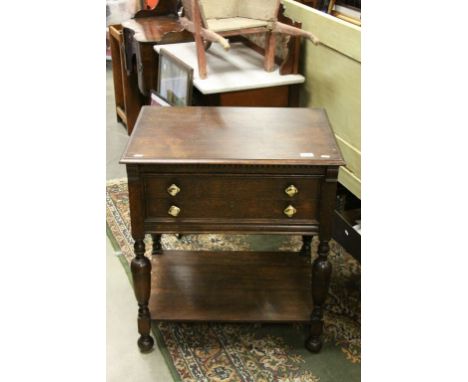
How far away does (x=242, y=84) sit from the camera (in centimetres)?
214

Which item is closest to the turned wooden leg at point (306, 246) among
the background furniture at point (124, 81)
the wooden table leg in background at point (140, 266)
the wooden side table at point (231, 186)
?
the wooden side table at point (231, 186)

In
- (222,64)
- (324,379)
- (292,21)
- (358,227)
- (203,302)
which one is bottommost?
(324,379)

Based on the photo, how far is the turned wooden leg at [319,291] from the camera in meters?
1.61

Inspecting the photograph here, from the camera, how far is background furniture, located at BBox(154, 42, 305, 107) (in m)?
2.15

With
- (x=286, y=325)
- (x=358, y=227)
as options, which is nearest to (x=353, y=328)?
(x=286, y=325)

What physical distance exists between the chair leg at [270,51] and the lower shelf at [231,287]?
794mm

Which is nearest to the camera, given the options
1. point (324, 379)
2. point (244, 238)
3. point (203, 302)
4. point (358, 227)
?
point (324, 379)

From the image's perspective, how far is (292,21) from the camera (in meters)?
2.20

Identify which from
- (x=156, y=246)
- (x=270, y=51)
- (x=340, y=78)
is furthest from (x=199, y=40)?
(x=156, y=246)

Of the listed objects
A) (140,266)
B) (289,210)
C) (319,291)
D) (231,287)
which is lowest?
(231,287)

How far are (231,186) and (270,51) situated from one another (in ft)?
3.13

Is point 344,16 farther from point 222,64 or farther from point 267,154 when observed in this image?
point 267,154

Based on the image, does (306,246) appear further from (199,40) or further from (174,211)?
(199,40)

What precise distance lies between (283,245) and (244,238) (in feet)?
0.57
